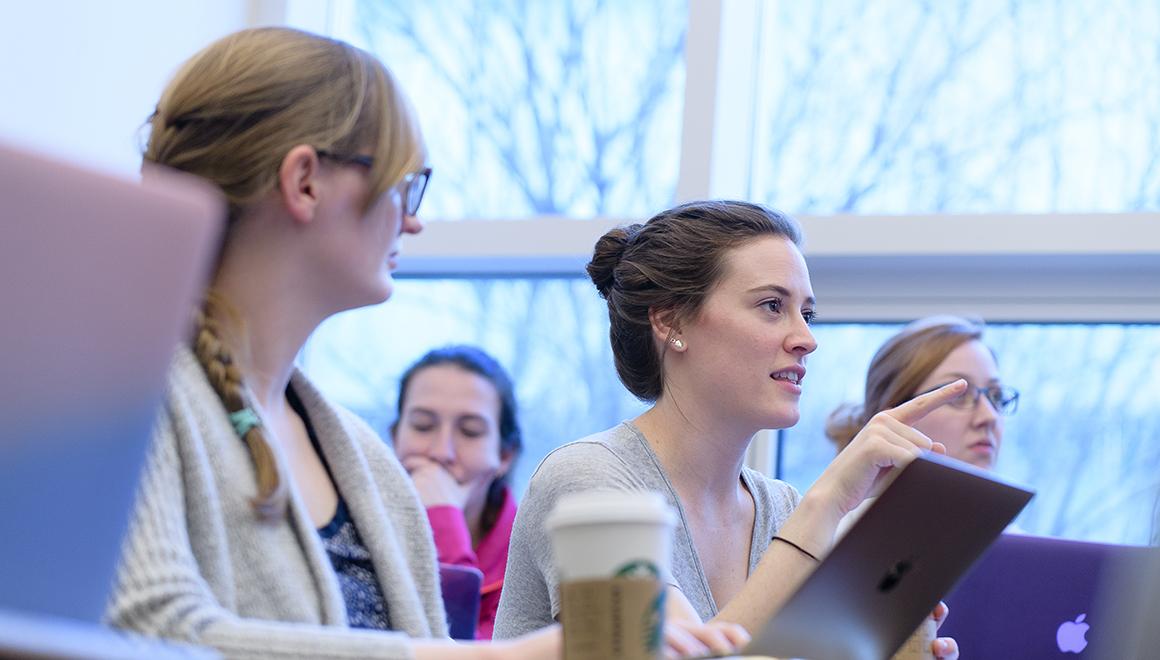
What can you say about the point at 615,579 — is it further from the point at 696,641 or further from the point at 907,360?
the point at 907,360

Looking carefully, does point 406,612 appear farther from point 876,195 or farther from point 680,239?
point 876,195

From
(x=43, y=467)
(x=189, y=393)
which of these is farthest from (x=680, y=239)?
(x=43, y=467)

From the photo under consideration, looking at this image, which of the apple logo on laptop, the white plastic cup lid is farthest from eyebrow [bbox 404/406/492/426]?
the white plastic cup lid

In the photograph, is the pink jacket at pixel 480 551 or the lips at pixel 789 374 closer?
the lips at pixel 789 374

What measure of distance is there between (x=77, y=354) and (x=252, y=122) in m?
0.68

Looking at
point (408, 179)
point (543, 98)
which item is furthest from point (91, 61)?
point (408, 179)

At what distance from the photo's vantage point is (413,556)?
4.95 feet

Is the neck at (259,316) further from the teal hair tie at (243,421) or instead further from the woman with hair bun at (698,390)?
the woman with hair bun at (698,390)

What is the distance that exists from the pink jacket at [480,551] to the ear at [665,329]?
71cm

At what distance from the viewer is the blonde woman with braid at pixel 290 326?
1.24m

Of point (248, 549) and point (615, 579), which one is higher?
point (615, 579)

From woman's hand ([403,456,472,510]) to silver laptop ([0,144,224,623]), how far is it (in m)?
2.22

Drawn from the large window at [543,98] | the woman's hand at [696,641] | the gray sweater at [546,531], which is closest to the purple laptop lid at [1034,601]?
the gray sweater at [546,531]

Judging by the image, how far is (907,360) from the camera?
289 centimetres
